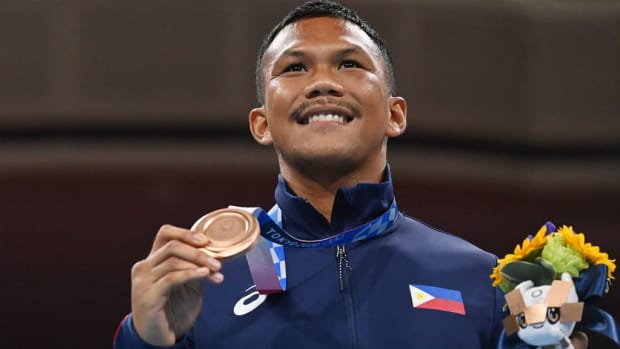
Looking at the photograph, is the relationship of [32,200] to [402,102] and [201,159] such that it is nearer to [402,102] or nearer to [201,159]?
[201,159]

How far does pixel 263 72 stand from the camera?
8.56 feet

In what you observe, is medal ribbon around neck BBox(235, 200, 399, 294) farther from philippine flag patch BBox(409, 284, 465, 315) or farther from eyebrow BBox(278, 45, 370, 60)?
eyebrow BBox(278, 45, 370, 60)

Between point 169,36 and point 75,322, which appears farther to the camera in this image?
point 169,36

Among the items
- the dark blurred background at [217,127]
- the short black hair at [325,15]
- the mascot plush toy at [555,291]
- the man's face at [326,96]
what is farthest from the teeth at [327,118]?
the dark blurred background at [217,127]

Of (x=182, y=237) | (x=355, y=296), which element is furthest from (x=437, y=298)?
(x=182, y=237)

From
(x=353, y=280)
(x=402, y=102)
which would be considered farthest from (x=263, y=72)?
(x=353, y=280)

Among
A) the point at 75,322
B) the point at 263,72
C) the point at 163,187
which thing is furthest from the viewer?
the point at 163,187

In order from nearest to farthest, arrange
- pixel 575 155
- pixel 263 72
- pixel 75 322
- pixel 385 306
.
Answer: pixel 385 306 → pixel 263 72 → pixel 75 322 → pixel 575 155

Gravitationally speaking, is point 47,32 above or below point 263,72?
below

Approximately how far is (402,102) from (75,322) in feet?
8.88

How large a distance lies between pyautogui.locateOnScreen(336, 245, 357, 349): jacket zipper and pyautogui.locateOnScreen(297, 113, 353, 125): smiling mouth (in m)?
0.25

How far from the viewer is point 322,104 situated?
7.83 feet

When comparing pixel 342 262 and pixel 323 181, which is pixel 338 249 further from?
pixel 323 181

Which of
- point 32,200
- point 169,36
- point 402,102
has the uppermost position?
point 402,102
